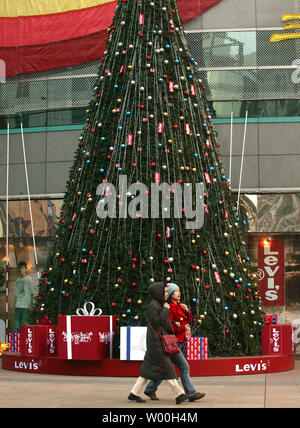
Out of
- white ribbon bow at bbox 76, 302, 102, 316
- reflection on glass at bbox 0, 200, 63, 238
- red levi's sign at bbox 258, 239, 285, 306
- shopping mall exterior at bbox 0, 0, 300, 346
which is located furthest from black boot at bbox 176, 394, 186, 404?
reflection on glass at bbox 0, 200, 63, 238

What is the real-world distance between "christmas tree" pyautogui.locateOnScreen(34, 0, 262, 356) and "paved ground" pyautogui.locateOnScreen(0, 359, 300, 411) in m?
1.23

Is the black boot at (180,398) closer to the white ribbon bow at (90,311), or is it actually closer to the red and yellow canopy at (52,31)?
the white ribbon bow at (90,311)

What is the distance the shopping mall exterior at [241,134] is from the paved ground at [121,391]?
633 centimetres

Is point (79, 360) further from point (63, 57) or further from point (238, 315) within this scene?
point (63, 57)

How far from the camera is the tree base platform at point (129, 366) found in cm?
1297

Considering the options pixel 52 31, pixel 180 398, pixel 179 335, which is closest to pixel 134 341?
pixel 179 335

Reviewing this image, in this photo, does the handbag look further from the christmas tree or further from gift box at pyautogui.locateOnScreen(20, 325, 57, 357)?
gift box at pyautogui.locateOnScreen(20, 325, 57, 357)

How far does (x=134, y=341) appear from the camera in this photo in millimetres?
12703

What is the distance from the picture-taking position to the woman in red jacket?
973cm

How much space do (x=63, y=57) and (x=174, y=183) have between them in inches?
324

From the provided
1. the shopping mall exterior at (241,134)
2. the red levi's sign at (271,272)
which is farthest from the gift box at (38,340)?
the red levi's sign at (271,272)

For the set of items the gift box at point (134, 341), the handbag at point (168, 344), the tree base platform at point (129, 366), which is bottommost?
the tree base platform at point (129, 366)
